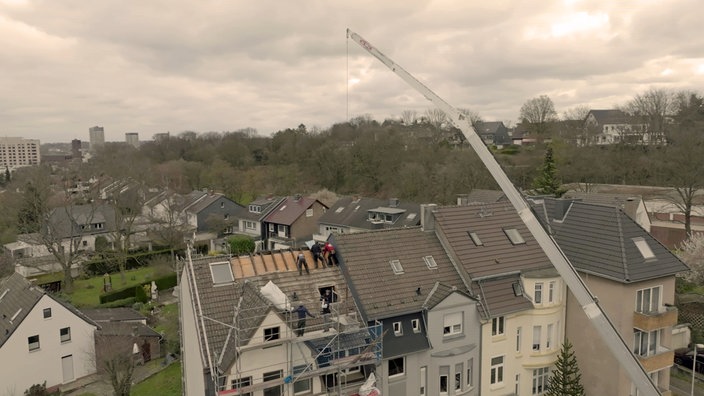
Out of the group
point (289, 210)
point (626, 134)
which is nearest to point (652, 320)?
point (289, 210)

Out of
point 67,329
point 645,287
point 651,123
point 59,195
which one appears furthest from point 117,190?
point 651,123

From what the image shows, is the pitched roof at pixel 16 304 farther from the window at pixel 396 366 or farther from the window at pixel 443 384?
the window at pixel 443 384

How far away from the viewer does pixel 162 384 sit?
1153 inches

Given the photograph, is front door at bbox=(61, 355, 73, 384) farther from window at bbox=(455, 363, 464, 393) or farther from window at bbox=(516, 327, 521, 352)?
window at bbox=(516, 327, 521, 352)

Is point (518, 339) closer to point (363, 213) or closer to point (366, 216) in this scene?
point (366, 216)

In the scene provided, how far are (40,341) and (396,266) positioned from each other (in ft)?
76.2

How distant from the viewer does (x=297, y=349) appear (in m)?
18.5

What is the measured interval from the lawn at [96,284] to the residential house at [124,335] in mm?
9001

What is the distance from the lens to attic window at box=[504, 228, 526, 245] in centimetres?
2672

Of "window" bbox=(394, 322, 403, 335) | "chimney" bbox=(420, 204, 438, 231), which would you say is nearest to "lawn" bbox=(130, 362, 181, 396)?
"window" bbox=(394, 322, 403, 335)

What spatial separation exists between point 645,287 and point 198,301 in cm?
2119

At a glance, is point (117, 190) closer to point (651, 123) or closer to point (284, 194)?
point (284, 194)

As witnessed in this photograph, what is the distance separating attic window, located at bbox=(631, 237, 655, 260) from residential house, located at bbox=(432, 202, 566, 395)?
4.22 meters

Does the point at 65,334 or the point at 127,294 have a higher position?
the point at 65,334
